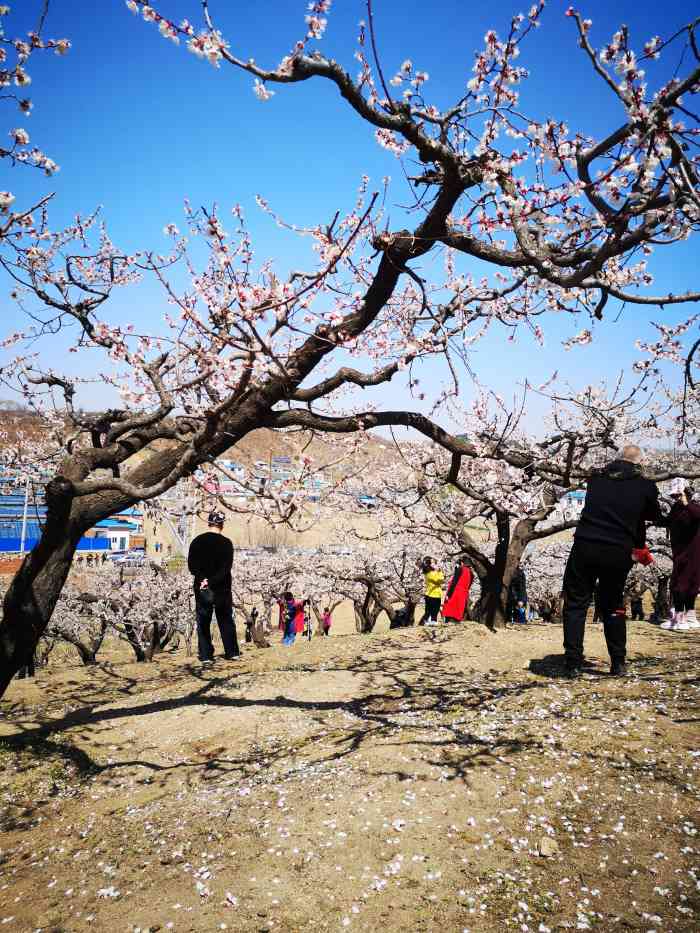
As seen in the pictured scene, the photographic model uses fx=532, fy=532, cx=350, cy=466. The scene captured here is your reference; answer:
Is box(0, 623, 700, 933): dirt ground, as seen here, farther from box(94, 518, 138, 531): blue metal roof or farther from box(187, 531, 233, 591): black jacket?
box(94, 518, 138, 531): blue metal roof

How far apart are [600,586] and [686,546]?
2.92m

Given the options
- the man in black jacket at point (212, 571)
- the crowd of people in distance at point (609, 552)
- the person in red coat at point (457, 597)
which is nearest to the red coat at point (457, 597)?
the person in red coat at point (457, 597)

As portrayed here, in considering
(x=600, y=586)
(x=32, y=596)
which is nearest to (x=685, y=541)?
(x=600, y=586)

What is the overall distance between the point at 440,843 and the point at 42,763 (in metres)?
3.88

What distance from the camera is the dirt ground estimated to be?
2.47 meters

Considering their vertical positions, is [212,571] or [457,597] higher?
[212,571]

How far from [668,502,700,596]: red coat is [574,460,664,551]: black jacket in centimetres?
221

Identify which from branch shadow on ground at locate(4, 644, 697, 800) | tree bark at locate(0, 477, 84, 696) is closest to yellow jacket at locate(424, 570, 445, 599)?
branch shadow on ground at locate(4, 644, 697, 800)

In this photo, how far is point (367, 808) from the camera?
3.24 m

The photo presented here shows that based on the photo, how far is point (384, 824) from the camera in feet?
9.99

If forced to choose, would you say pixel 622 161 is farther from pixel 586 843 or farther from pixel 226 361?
pixel 586 843

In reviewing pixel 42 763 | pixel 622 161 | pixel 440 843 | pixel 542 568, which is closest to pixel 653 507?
pixel 622 161

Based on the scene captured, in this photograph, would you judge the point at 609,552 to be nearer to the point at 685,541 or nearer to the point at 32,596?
the point at 685,541

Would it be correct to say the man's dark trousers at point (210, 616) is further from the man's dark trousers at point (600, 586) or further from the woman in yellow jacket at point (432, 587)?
the woman in yellow jacket at point (432, 587)
